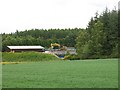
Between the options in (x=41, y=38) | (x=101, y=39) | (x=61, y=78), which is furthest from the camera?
(x=41, y=38)

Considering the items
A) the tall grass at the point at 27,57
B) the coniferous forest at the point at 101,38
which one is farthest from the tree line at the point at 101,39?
the tall grass at the point at 27,57

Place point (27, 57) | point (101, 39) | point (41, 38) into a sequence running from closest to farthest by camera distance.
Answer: point (27, 57), point (101, 39), point (41, 38)

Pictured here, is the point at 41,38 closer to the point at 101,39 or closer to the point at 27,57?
the point at 101,39

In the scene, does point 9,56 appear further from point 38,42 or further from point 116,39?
point 38,42

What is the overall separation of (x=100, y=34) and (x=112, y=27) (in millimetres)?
3045

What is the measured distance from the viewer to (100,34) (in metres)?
59.4

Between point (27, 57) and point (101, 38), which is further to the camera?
point (101, 38)

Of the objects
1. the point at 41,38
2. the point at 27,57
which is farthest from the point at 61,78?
the point at 41,38

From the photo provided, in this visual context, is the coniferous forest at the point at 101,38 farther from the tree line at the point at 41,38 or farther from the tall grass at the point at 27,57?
the tree line at the point at 41,38

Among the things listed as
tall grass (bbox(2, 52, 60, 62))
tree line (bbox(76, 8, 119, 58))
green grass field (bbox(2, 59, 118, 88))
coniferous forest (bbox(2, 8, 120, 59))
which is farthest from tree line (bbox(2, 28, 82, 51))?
green grass field (bbox(2, 59, 118, 88))

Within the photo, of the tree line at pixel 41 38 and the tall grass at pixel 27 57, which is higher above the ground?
the tree line at pixel 41 38

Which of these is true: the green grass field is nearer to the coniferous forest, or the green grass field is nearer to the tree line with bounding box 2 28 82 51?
the coniferous forest

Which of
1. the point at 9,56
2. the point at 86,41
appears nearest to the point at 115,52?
the point at 86,41

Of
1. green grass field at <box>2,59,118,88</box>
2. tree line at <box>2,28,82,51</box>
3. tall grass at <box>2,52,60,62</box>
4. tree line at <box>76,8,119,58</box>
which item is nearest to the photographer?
green grass field at <box>2,59,118,88</box>
